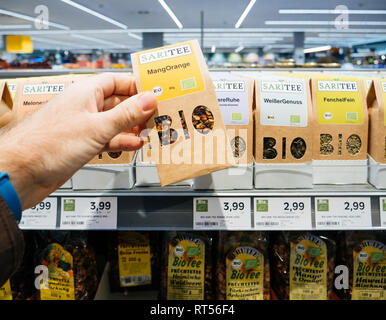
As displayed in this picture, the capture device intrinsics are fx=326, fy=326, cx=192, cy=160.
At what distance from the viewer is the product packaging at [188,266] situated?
1.09 metres

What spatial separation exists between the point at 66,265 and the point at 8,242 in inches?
23.4

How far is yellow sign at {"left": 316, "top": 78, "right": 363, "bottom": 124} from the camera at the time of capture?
93cm

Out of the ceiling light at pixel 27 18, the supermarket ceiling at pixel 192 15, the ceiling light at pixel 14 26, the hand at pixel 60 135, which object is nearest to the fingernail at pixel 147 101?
the hand at pixel 60 135

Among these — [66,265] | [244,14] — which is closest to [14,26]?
[244,14]

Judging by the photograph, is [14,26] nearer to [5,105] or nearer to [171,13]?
[171,13]

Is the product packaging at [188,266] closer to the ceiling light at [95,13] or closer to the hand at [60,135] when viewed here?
the hand at [60,135]

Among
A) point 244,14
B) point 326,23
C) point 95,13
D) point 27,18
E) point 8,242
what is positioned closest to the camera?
point 8,242

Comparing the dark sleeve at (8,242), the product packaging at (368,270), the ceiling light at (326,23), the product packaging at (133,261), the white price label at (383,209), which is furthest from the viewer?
the ceiling light at (326,23)

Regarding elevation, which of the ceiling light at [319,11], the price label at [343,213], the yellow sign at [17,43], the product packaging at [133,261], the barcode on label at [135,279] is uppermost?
the yellow sign at [17,43]

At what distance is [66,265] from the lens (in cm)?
109

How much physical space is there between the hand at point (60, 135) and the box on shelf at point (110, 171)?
0.61ft

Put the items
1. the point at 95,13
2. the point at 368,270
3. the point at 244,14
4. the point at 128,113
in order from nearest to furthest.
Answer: the point at 128,113, the point at 368,270, the point at 95,13, the point at 244,14
